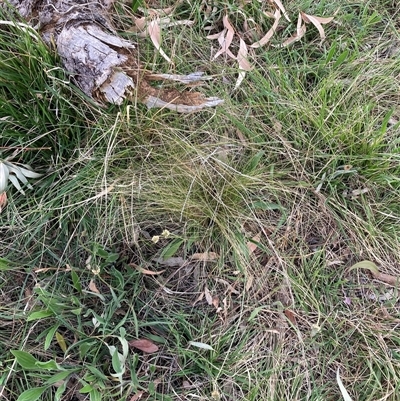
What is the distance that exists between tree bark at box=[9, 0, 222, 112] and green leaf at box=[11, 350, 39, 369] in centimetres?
84

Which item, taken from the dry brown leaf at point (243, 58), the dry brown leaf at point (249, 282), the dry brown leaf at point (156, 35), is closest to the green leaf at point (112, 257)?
the dry brown leaf at point (249, 282)

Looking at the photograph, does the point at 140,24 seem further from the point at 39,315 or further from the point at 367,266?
the point at 367,266

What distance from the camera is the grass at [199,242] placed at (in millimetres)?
1485

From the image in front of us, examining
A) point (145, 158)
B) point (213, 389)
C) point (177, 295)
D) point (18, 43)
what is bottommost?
point (213, 389)

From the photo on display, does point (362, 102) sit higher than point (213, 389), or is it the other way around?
point (362, 102)

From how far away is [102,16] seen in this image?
5.41ft

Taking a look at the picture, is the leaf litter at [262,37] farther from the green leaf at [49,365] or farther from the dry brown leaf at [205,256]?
the green leaf at [49,365]

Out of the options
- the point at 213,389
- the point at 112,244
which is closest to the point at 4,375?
the point at 112,244

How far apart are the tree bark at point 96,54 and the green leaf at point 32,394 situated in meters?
0.93

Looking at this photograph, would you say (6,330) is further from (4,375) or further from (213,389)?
(213,389)

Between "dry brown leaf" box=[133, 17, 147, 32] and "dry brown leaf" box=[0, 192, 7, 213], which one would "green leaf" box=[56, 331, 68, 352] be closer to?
"dry brown leaf" box=[0, 192, 7, 213]

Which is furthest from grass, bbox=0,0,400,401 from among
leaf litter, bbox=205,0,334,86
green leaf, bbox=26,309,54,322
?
leaf litter, bbox=205,0,334,86

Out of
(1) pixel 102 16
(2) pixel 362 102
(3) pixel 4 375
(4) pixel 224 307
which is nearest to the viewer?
(3) pixel 4 375

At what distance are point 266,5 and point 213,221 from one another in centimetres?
92
